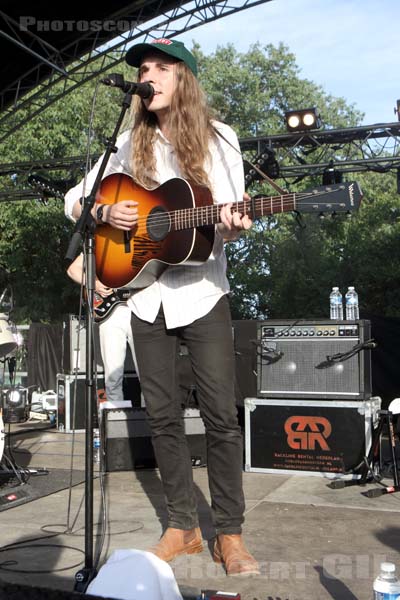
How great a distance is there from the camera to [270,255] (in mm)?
25672

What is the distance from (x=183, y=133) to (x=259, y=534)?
196 centimetres

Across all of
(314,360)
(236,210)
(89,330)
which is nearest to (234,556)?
(89,330)

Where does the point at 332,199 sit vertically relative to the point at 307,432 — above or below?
above

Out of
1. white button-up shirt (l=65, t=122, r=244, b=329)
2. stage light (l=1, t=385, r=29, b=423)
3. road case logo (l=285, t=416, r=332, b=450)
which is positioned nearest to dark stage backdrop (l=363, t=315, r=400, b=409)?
road case logo (l=285, t=416, r=332, b=450)

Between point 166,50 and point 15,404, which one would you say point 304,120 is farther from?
point 166,50

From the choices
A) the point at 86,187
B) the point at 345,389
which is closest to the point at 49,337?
the point at 345,389

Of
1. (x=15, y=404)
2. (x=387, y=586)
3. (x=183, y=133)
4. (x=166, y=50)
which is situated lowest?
(x=15, y=404)

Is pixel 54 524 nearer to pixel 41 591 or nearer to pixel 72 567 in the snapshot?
pixel 72 567

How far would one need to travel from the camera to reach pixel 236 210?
107 inches

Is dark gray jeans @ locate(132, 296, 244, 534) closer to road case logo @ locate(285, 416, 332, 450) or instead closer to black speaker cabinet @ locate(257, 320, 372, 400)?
road case logo @ locate(285, 416, 332, 450)

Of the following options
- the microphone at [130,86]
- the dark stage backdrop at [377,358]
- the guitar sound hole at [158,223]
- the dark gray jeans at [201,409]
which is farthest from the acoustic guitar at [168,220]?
the dark stage backdrop at [377,358]

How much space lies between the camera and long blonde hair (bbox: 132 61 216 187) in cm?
292

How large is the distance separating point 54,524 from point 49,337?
9.47 m

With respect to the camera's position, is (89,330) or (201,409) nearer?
(89,330)
